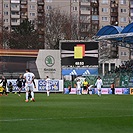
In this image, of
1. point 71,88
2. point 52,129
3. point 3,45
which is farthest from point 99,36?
point 52,129

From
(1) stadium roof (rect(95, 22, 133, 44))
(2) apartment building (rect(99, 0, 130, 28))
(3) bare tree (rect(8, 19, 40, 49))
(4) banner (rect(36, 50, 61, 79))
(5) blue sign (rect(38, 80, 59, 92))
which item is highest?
(2) apartment building (rect(99, 0, 130, 28))

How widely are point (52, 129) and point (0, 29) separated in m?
77.9

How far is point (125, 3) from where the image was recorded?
4584 inches

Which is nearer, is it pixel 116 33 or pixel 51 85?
pixel 116 33

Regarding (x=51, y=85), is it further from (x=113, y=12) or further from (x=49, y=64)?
(x=113, y=12)

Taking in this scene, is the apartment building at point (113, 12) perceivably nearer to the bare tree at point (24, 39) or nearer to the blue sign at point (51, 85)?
the bare tree at point (24, 39)

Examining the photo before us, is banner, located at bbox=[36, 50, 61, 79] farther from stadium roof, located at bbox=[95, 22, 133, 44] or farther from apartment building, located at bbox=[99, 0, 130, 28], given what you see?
apartment building, located at bbox=[99, 0, 130, 28]

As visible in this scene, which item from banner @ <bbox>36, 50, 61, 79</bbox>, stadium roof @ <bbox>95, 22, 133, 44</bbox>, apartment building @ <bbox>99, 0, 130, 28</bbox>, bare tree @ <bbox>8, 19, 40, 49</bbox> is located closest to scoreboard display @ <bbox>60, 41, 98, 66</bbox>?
stadium roof @ <bbox>95, 22, 133, 44</bbox>

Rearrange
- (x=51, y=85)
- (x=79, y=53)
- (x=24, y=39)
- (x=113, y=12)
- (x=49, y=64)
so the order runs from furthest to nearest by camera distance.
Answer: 1. (x=113, y=12)
2. (x=24, y=39)
3. (x=49, y=64)
4. (x=79, y=53)
5. (x=51, y=85)

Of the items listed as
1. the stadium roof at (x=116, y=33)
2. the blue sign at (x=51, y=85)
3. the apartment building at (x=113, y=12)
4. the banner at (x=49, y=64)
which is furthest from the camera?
the apartment building at (x=113, y=12)

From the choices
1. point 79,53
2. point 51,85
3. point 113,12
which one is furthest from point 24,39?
point 113,12

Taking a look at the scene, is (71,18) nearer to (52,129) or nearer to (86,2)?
(86,2)

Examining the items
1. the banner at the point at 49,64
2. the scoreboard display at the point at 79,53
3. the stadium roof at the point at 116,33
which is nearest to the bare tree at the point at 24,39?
the banner at the point at 49,64

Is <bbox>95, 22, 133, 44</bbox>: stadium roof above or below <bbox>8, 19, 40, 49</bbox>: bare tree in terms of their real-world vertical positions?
below
